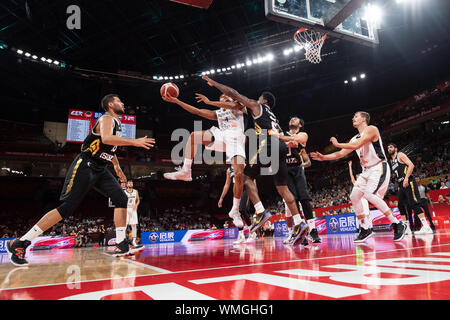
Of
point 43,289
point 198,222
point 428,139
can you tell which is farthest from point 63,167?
point 428,139

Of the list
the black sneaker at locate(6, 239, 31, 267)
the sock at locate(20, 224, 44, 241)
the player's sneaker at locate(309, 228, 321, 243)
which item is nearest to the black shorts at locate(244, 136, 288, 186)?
the player's sneaker at locate(309, 228, 321, 243)

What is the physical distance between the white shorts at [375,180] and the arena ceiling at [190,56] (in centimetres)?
891

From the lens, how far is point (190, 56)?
1745 centimetres

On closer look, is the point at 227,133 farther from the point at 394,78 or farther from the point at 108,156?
the point at 394,78

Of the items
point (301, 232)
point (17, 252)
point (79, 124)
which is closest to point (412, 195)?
point (301, 232)

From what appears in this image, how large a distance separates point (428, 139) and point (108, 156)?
21.2 metres

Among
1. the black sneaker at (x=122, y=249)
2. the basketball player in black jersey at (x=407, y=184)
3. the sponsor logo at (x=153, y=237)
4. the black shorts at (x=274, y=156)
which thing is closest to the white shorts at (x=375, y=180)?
the black shorts at (x=274, y=156)

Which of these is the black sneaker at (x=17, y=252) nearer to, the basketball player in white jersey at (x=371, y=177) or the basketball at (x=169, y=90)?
the basketball at (x=169, y=90)

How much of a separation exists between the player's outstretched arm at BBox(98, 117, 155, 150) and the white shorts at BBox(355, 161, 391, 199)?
3325mm

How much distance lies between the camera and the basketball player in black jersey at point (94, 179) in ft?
→ 10.2

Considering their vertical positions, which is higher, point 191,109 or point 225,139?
point 191,109

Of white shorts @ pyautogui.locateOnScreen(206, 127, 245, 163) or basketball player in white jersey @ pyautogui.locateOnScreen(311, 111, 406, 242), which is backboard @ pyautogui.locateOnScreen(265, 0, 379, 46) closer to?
basketball player in white jersey @ pyautogui.locateOnScreen(311, 111, 406, 242)

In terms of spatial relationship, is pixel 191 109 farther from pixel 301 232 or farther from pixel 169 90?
pixel 301 232

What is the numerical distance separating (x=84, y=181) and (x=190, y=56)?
15706 millimetres
